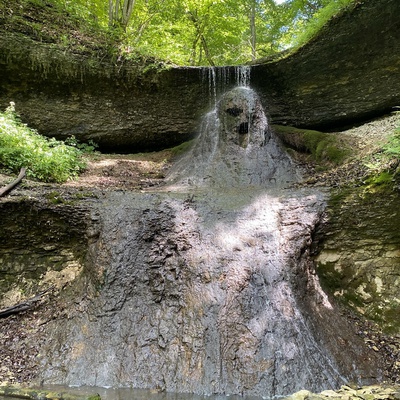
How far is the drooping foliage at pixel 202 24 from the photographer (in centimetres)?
1115

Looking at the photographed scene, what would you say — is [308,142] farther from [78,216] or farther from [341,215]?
[78,216]

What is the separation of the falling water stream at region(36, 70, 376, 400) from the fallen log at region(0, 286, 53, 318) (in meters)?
0.66

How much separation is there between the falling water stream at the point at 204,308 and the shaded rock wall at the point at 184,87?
512 cm

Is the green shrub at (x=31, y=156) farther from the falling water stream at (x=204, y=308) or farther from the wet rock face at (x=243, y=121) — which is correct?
the wet rock face at (x=243, y=121)

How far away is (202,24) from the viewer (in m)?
16.9

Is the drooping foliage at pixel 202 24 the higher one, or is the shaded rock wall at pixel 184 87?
the drooping foliage at pixel 202 24

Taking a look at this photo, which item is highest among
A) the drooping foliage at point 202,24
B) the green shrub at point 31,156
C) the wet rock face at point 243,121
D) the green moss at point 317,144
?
the drooping foliage at point 202,24

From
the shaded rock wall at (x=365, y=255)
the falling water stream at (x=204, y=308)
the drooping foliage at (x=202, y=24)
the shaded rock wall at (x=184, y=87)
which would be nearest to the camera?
the falling water stream at (x=204, y=308)

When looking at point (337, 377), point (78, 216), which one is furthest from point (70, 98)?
point (337, 377)

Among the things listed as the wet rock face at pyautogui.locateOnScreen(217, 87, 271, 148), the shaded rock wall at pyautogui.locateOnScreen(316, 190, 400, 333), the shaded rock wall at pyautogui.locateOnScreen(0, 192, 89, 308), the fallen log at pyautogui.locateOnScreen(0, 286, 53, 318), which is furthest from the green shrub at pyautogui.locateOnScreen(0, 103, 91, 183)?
the shaded rock wall at pyautogui.locateOnScreen(316, 190, 400, 333)

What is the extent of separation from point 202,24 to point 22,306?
16180 mm

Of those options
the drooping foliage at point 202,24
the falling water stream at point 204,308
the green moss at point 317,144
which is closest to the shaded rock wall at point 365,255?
the falling water stream at point 204,308

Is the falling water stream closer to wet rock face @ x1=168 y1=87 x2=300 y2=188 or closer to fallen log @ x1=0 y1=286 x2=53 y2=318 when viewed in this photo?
fallen log @ x1=0 y1=286 x2=53 y2=318

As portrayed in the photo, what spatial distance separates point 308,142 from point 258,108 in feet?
5.98
